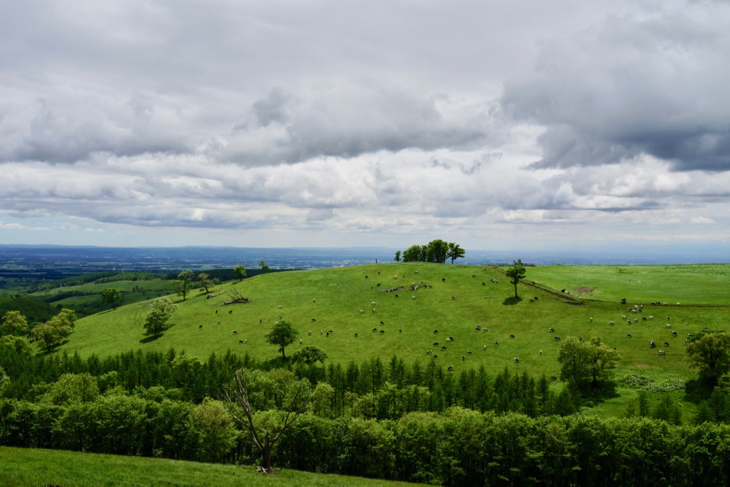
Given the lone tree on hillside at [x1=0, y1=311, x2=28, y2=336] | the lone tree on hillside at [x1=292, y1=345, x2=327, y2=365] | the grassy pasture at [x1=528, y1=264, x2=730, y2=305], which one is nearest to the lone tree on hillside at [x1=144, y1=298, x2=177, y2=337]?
the lone tree on hillside at [x1=292, y1=345, x2=327, y2=365]

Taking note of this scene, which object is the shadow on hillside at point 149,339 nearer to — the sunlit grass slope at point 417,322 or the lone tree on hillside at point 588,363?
the sunlit grass slope at point 417,322

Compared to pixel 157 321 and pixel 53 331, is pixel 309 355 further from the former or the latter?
pixel 53 331

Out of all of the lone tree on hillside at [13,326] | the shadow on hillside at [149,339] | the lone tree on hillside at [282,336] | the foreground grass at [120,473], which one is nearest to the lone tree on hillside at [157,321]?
the shadow on hillside at [149,339]

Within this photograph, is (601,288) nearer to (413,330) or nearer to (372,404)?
(413,330)

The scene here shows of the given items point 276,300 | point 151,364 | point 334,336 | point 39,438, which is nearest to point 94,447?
point 39,438

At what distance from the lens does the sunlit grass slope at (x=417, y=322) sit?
367 feet

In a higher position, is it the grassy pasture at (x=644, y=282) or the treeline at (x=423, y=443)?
the grassy pasture at (x=644, y=282)

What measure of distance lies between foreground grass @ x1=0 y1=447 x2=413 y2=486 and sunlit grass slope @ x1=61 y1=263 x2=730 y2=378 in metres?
76.8

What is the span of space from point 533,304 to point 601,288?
3200cm

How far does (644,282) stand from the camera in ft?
512

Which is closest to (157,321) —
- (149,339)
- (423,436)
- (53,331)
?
(149,339)

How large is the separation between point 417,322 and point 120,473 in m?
112

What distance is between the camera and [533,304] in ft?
462

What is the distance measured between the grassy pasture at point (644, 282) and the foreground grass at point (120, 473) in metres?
133
